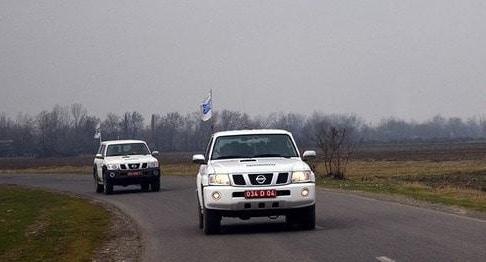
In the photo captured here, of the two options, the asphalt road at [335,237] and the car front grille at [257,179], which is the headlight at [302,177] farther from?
the asphalt road at [335,237]

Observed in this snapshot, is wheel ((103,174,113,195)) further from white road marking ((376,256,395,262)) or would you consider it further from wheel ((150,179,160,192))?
white road marking ((376,256,395,262))

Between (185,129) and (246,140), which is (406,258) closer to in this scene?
(246,140)

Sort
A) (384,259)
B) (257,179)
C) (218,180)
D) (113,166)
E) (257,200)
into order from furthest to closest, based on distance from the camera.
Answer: (113,166) < (218,180) < (257,179) < (257,200) < (384,259)

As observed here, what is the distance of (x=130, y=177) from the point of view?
3178cm

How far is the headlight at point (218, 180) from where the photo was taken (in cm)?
1494

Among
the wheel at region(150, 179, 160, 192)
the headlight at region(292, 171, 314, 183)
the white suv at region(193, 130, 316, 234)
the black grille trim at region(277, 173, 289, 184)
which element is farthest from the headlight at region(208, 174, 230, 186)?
the wheel at region(150, 179, 160, 192)

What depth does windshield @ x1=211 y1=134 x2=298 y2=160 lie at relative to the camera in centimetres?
1647

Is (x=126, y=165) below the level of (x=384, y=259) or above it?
above

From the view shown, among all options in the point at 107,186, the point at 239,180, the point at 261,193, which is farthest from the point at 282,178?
the point at 107,186

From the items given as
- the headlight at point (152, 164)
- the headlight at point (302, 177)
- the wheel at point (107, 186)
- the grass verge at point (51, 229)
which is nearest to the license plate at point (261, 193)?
the headlight at point (302, 177)

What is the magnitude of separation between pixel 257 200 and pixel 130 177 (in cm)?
1758

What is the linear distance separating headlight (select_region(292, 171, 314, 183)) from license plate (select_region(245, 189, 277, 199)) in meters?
0.47

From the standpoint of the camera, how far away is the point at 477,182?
38000 millimetres

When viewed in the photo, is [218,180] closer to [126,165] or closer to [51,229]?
[51,229]
